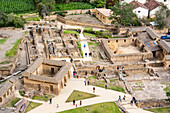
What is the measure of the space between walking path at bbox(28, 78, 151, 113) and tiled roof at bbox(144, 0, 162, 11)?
52.3 meters

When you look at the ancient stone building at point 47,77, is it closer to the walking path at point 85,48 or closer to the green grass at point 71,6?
the walking path at point 85,48

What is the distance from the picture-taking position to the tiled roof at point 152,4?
90.9m

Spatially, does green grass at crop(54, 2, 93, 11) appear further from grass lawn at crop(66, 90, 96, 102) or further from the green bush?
grass lawn at crop(66, 90, 96, 102)

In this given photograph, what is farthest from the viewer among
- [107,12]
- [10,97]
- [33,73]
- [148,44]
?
[107,12]

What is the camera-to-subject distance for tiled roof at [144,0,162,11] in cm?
9088

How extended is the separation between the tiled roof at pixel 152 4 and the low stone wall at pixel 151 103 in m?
51.6

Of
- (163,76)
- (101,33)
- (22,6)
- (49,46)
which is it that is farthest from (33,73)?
(22,6)

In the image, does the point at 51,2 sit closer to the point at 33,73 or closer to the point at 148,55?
the point at 148,55

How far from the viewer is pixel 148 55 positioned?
65000 mm

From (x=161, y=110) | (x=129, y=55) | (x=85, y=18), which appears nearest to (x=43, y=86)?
(x=161, y=110)

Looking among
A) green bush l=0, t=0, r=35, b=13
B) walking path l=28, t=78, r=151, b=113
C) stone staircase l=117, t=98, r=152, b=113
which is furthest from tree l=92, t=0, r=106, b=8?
stone staircase l=117, t=98, r=152, b=113

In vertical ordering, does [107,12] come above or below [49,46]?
above

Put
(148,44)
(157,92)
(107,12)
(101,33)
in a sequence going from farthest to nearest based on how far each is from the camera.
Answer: (107,12) < (101,33) < (148,44) < (157,92)

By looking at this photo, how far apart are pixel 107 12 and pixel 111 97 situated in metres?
47.9
